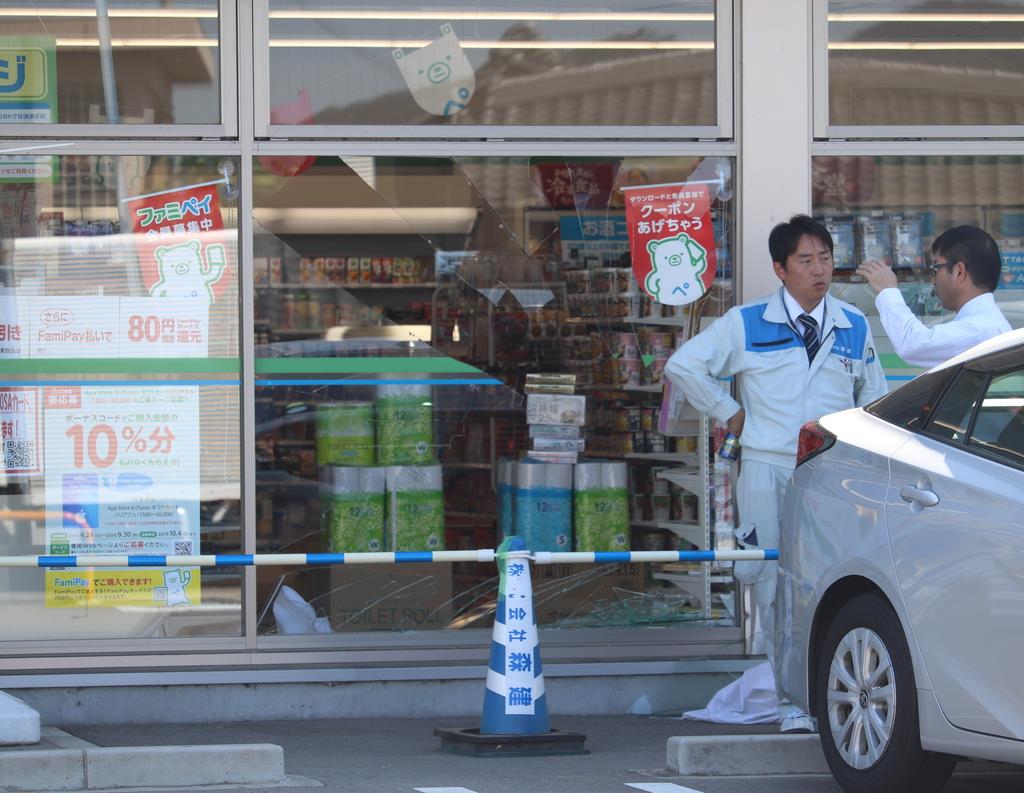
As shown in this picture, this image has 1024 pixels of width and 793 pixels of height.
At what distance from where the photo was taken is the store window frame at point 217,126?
24.9ft

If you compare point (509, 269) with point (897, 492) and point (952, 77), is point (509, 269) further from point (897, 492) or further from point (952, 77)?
point (897, 492)

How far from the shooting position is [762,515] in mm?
7066

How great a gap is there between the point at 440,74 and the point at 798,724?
3644mm

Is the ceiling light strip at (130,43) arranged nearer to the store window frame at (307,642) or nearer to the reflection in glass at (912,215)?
the store window frame at (307,642)

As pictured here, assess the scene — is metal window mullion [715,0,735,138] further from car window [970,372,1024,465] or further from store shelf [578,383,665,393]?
car window [970,372,1024,465]

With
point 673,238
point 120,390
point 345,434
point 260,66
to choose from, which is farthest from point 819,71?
point 120,390

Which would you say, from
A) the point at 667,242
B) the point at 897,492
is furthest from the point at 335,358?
the point at 897,492

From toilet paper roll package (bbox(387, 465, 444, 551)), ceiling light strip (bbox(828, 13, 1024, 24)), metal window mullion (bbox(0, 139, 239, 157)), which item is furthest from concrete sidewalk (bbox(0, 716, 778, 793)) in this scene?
ceiling light strip (bbox(828, 13, 1024, 24))

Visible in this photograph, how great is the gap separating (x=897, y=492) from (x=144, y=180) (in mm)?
4271

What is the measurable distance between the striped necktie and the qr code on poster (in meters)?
3.78

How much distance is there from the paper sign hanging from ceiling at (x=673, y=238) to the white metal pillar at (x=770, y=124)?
24 cm

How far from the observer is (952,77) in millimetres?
8055

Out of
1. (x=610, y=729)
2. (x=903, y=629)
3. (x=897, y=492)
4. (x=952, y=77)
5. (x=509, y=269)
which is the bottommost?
(x=610, y=729)

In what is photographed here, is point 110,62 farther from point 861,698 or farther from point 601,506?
point 861,698
